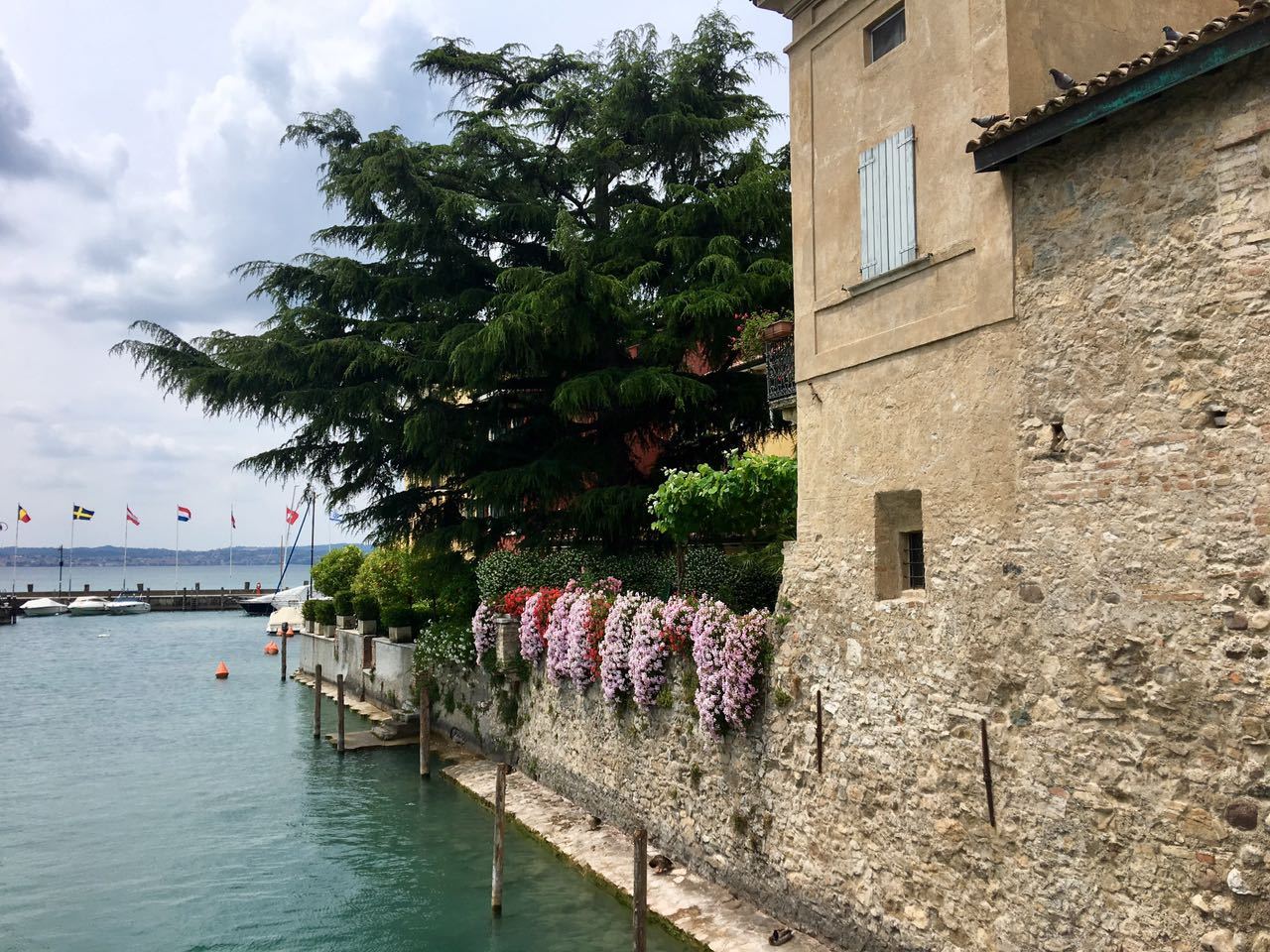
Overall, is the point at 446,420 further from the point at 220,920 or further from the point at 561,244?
the point at 220,920

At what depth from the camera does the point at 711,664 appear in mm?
11289

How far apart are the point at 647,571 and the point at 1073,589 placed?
9.99 m

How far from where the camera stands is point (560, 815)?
15.1m

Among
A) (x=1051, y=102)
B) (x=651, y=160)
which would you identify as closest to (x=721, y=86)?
(x=651, y=160)

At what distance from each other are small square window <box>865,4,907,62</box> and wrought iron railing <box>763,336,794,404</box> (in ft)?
10.6

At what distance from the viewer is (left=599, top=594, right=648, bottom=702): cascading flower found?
44.8 feet

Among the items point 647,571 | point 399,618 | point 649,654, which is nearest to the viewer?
point 649,654

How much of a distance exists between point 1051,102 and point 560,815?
39.3 ft

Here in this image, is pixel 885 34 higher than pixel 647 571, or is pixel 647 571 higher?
pixel 885 34

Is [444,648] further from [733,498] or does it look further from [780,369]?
[780,369]

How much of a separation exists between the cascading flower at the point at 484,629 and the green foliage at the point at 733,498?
6725mm

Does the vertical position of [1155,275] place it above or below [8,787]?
above

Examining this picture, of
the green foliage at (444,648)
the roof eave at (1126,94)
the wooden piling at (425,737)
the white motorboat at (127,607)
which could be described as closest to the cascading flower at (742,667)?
the roof eave at (1126,94)

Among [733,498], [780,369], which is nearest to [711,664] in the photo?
[733,498]
